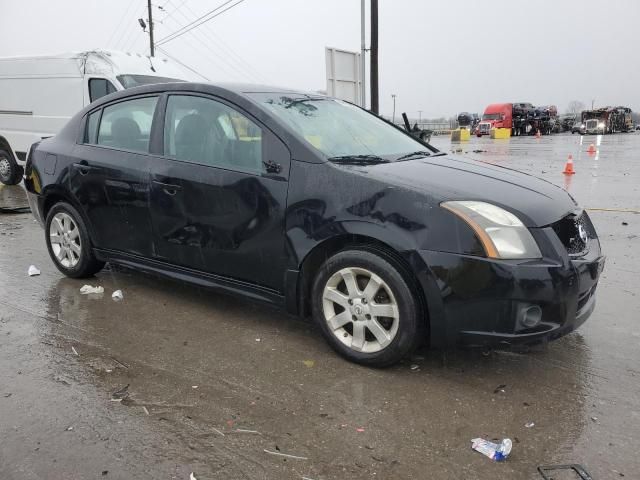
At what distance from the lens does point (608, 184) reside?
11.3 m

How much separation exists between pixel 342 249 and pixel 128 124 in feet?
7.45

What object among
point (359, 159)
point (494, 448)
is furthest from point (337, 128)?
point (494, 448)

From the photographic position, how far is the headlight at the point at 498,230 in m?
2.87

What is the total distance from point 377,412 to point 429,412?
27 centimetres

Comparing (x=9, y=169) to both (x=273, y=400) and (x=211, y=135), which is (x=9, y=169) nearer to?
(x=211, y=135)

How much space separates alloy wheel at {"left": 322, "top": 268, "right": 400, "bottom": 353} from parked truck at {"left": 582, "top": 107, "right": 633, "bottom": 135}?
52.8m

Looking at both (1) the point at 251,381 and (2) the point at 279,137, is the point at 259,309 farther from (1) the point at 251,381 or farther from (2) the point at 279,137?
(2) the point at 279,137

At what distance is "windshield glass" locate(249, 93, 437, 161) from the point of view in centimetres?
359

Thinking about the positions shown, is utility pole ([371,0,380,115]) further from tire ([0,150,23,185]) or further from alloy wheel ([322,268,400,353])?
alloy wheel ([322,268,400,353])

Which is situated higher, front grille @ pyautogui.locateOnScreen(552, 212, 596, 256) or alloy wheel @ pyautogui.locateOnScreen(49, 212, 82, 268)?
front grille @ pyautogui.locateOnScreen(552, 212, 596, 256)

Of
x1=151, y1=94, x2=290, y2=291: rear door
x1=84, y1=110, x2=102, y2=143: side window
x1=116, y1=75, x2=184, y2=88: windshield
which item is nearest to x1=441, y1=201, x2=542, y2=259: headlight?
x1=151, y1=94, x2=290, y2=291: rear door

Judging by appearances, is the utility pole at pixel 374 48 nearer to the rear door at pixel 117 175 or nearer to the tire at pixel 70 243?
the rear door at pixel 117 175

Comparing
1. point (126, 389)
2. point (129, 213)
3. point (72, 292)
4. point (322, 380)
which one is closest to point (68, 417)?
point (126, 389)

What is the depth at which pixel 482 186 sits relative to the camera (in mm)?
3203
